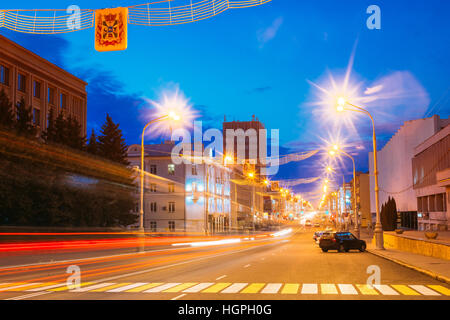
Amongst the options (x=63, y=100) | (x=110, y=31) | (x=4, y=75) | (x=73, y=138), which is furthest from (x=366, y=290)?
(x=63, y=100)

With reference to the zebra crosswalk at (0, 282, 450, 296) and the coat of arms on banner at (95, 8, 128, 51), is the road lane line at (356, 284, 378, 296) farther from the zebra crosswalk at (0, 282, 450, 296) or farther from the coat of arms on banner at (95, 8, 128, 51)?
the coat of arms on banner at (95, 8, 128, 51)

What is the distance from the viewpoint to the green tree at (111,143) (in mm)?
58219

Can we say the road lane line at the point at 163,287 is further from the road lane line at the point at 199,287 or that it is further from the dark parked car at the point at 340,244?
the dark parked car at the point at 340,244

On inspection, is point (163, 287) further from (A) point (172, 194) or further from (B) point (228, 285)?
(A) point (172, 194)

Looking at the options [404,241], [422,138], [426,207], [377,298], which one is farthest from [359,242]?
[422,138]

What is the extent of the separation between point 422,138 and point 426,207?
1693cm

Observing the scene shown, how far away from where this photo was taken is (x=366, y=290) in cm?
1361

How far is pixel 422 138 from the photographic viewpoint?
287 ft

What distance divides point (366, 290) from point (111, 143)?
48.7 metres

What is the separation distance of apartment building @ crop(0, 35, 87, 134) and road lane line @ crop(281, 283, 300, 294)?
4519 cm

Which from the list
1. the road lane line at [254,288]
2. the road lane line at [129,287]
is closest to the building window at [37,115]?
the road lane line at [129,287]

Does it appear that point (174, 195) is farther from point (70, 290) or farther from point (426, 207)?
point (70, 290)

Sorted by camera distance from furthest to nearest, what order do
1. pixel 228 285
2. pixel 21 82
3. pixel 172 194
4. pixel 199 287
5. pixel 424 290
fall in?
1. pixel 172 194
2. pixel 21 82
3. pixel 228 285
4. pixel 199 287
5. pixel 424 290

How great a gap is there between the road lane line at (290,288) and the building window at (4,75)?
169ft
